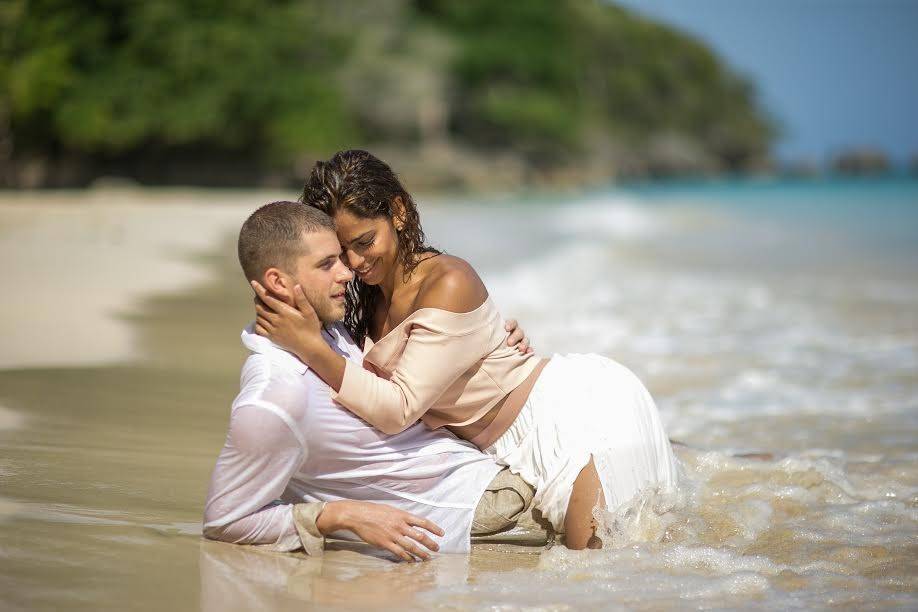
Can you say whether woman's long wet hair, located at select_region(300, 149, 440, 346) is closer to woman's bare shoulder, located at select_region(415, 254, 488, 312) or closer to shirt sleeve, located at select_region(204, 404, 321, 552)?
woman's bare shoulder, located at select_region(415, 254, 488, 312)

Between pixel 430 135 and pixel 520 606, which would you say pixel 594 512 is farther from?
pixel 430 135

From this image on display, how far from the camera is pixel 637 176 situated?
83.7 m

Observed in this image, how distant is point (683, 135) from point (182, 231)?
84.2 metres

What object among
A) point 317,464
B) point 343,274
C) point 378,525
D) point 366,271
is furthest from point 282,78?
point 378,525

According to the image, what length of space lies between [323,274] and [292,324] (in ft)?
0.69

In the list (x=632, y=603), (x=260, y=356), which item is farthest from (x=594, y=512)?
(x=260, y=356)

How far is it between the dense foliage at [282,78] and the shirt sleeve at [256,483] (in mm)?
31175

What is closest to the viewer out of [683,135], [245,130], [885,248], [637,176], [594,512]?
[594,512]

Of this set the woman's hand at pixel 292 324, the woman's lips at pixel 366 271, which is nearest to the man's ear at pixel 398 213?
the woman's lips at pixel 366 271

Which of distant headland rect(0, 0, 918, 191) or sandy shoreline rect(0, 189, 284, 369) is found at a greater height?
distant headland rect(0, 0, 918, 191)

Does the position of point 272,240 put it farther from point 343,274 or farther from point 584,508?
point 584,508

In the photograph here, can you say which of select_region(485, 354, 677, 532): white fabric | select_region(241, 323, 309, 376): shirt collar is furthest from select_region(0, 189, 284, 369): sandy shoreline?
select_region(485, 354, 677, 532): white fabric

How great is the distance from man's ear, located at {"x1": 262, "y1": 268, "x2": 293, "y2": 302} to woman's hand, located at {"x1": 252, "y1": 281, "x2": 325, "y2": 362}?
2 cm

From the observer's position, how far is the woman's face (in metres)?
3.56
